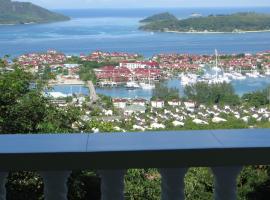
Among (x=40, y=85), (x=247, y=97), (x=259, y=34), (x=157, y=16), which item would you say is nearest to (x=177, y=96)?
(x=247, y=97)

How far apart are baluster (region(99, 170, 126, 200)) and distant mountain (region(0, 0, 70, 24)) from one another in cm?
3949

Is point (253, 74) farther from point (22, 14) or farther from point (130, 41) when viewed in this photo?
point (22, 14)

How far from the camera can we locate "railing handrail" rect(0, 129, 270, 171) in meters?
0.95

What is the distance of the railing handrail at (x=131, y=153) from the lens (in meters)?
0.95

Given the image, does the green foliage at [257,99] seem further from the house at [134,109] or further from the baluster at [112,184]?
the baluster at [112,184]

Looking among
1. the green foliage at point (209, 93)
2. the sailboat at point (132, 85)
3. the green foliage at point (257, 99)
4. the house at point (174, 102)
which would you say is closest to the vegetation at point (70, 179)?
the green foliage at point (257, 99)

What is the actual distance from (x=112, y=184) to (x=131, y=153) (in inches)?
3.2

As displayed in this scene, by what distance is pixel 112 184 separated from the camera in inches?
39.4

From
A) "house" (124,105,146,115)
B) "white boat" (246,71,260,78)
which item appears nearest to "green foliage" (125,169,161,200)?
"house" (124,105,146,115)

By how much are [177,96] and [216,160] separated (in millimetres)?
20822

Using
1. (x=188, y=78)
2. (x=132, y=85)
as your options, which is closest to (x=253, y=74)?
(x=188, y=78)

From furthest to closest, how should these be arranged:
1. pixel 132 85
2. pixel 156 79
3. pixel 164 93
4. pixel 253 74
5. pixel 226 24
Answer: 1. pixel 226 24
2. pixel 253 74
3. pixel 156 79
4. pixel 132 85
5. pixel 164 93

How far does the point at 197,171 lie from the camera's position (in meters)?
2.88

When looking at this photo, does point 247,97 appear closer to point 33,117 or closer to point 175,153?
point 33,117
